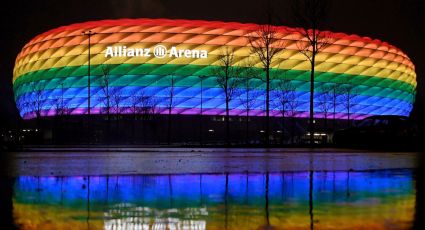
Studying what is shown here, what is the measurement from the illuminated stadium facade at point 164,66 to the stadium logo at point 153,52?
0.41 feet

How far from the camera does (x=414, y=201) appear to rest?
25.8ft

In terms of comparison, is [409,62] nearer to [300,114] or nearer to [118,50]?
[300,114]

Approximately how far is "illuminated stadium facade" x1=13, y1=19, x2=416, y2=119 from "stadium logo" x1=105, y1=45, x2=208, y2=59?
4.9 inches

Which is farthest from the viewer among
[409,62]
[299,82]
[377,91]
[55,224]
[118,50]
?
[409,62]

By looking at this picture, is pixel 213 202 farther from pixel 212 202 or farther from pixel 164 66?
pixel 164 66

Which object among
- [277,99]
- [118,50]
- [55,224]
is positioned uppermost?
[118,50]

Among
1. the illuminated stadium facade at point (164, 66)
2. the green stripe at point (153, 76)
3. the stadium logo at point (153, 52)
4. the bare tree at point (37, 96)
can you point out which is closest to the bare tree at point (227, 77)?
the illuminated stadium facade at point (164, 66)

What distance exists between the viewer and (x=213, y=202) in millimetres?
7801

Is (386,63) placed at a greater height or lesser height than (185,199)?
greater

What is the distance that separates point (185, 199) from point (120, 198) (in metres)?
0.86

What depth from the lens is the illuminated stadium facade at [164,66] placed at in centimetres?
7838

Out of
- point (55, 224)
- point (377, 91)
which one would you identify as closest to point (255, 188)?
point (55, 224)

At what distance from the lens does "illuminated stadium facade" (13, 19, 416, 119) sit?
78.4 m

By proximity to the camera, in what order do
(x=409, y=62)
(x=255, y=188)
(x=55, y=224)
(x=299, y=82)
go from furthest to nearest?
1. (x=409, y=62)
2. (x=299, y=82)
3. (x=255, y=188)
4. (x=55, y=224)
